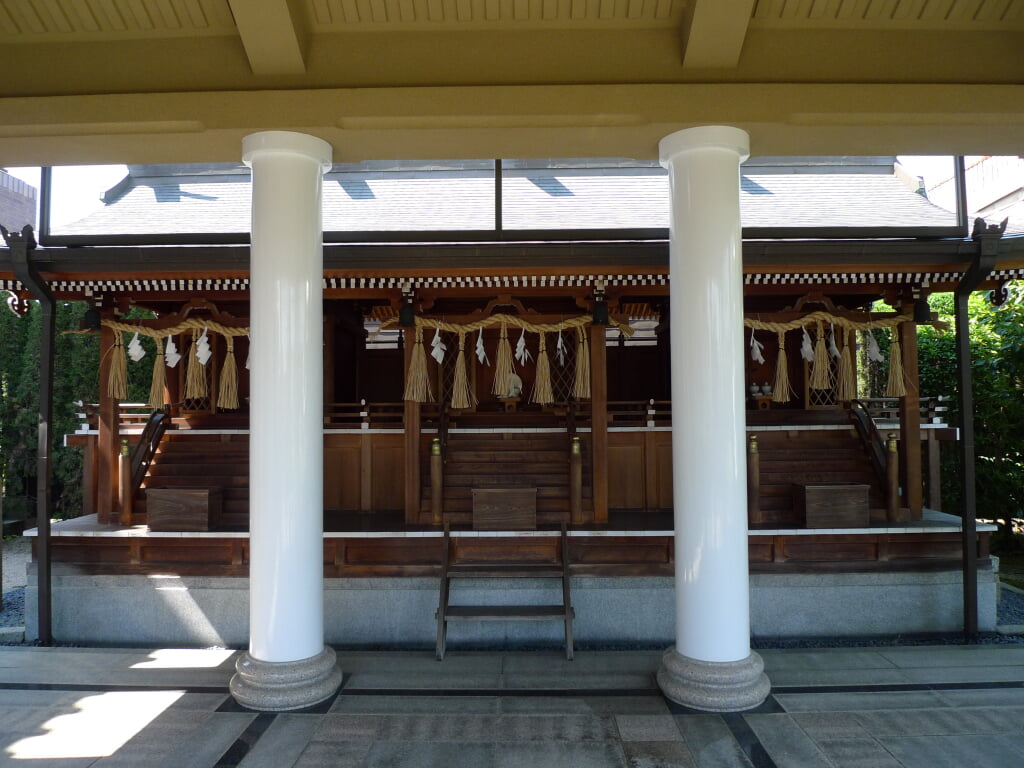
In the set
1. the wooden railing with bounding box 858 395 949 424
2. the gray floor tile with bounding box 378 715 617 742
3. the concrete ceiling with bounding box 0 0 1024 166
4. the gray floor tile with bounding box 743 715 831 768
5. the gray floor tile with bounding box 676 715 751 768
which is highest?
the concrete ceiling with bounding box 0 0 1024 166

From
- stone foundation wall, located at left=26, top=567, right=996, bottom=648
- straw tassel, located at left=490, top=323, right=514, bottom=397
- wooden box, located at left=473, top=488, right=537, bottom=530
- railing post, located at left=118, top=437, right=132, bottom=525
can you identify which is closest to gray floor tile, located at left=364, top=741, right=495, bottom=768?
stone foundation wall, located at left=26, top=567, right=996, bottom=648

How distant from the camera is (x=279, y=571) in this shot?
14.3 feet

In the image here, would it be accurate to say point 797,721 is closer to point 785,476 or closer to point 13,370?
point 785,476

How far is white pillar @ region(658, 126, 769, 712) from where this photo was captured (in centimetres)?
429

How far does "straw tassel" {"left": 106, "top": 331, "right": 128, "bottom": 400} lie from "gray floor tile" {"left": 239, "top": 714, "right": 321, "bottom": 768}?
4.62 m

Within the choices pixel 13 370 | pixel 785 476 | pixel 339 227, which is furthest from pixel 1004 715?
pixel 13 370

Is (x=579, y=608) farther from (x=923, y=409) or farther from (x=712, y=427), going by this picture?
(x=923, y=409)

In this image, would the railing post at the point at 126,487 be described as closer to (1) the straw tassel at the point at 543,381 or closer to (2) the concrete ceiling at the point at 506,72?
(2) the concrete ceiling at the point at 506,72

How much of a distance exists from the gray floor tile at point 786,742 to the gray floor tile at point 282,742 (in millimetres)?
2650

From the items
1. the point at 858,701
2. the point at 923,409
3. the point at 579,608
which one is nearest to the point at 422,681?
the point at 579,608

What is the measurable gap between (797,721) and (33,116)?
6.09 meters

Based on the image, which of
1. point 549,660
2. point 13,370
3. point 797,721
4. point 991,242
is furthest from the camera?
point 13,370

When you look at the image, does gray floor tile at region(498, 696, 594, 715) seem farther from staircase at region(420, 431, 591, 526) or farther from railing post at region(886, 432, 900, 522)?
railing post at region(886, 432, 900, 522)

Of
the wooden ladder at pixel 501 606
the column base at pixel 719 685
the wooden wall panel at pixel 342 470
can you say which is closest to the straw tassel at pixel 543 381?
the wooden ladder at pixel 501 606
